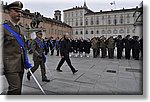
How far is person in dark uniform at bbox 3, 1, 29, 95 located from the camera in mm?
2174

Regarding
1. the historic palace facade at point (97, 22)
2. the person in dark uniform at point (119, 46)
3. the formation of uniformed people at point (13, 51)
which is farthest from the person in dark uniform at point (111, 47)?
the historic palace facade at point (97, 22)

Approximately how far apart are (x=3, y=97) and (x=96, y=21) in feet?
170

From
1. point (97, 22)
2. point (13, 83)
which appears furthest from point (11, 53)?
point (97, 22)

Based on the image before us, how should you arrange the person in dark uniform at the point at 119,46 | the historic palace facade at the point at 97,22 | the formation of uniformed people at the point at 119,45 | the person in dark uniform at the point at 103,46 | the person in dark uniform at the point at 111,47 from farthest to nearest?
the historic palace facade at the point at 97,22 → the person in dark uniform at the point at 103,46 → the person in dark uniform at the point at 111,47 → the person in dark uniform at the point at 119,46 → the formation of uniformed people at the point at 119,45

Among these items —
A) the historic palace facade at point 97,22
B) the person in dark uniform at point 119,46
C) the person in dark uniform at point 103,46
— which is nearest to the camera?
the person in dark uniform at point 119,46

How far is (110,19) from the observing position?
48.9m

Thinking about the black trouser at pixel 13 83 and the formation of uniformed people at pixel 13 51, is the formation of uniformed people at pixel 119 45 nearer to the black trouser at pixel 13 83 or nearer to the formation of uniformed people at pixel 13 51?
the formation of uniformed people at pixel 13 51

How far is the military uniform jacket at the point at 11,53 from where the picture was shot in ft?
7.16

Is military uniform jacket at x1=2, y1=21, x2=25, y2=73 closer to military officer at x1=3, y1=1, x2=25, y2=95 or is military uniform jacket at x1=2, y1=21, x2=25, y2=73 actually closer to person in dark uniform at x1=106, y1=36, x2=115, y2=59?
military officer at x1=3, y1=1, x2=25, y2=95

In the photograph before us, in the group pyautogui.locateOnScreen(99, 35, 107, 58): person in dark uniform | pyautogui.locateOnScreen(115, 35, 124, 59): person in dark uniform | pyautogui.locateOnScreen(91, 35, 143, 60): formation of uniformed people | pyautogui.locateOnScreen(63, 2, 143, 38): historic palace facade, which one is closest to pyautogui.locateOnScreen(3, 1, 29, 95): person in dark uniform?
pyautogui.locateOnScreen(91, 35, 143, 60): formation of uniformed people

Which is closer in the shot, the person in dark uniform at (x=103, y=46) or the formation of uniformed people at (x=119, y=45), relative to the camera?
the formation of uniformed people at (x=119, y=45)

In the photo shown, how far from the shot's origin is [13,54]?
2240 millimetres

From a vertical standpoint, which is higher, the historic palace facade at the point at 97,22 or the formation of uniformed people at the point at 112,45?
the historic palace facade at the point at 97,22

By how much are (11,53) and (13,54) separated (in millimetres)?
30
